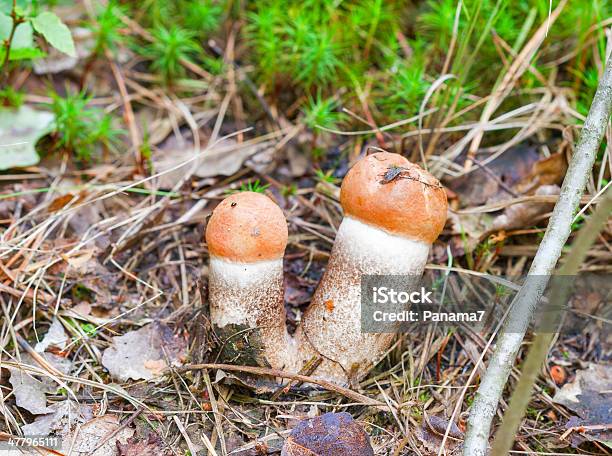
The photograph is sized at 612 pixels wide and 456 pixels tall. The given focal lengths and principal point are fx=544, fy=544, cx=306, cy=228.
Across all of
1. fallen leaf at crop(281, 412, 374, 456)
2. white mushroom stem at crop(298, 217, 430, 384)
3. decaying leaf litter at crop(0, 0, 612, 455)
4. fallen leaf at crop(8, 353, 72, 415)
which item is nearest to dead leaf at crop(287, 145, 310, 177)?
decaying leaf litter at crop(0, 0, 612, 455)

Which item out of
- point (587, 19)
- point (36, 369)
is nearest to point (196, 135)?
point (36, 369)

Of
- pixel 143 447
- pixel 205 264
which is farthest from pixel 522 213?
pixel 143 447

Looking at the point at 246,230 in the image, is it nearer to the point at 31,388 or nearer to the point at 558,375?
the point at 31,388

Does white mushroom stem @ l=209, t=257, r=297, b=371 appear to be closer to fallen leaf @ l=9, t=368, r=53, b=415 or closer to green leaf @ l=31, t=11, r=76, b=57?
fallen leaf @ l=9, t=368, r=53, b=415

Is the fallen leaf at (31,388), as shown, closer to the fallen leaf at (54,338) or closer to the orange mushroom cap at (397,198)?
the fallen leaf at (54,338)

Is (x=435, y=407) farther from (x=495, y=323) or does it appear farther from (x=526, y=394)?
(x=526, y=394)

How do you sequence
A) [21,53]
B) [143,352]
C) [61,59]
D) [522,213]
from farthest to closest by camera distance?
[61,59] → [21,53] → [522,213] → [143,352]

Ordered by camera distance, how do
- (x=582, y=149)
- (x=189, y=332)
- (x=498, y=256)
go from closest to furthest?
(x=582, y=149) → (x=189, y=332) → (x=498, y=256)
